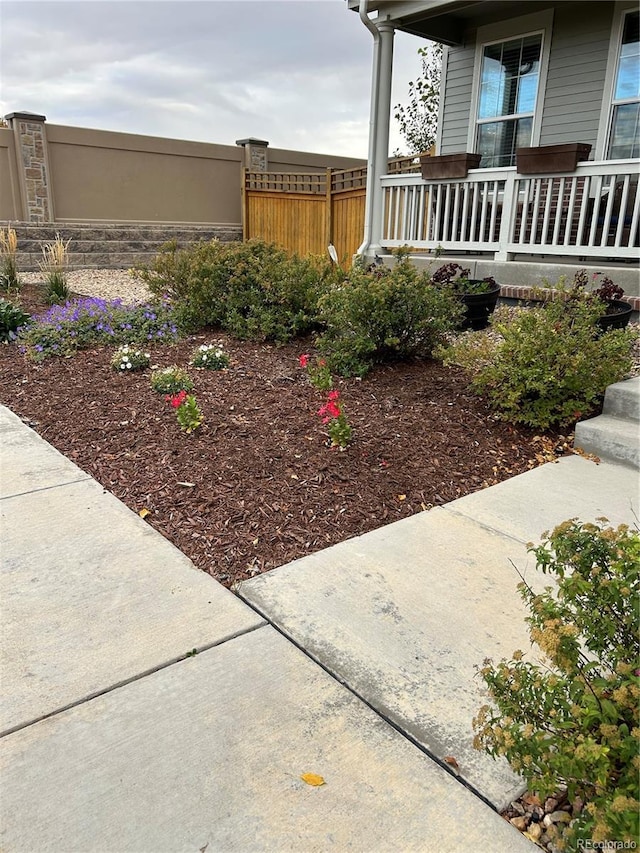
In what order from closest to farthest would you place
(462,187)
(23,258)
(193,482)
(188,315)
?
(193,482) < (188,315) < (462,187) < (23,258)

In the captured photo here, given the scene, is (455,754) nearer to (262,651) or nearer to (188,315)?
(262,651)

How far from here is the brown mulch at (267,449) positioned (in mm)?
3006

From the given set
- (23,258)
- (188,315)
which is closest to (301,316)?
(188,315)

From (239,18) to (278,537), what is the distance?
21.1 ft

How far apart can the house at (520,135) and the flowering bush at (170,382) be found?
4.33m

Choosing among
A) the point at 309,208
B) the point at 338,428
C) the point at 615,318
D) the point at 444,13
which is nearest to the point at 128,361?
the point at 338,428

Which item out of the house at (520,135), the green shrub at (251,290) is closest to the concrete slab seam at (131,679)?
the green shrub at (251,290)

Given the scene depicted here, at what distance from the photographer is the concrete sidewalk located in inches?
59.2

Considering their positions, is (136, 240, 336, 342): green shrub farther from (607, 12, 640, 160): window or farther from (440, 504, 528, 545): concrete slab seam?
(607, 12, 640, 160): window

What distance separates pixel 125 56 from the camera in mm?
7500

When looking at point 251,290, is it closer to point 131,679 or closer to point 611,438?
point 611,438

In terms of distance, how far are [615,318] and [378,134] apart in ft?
16.0

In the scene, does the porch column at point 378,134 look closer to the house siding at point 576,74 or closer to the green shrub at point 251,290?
the house siding at point 576,74

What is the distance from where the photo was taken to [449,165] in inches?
305
